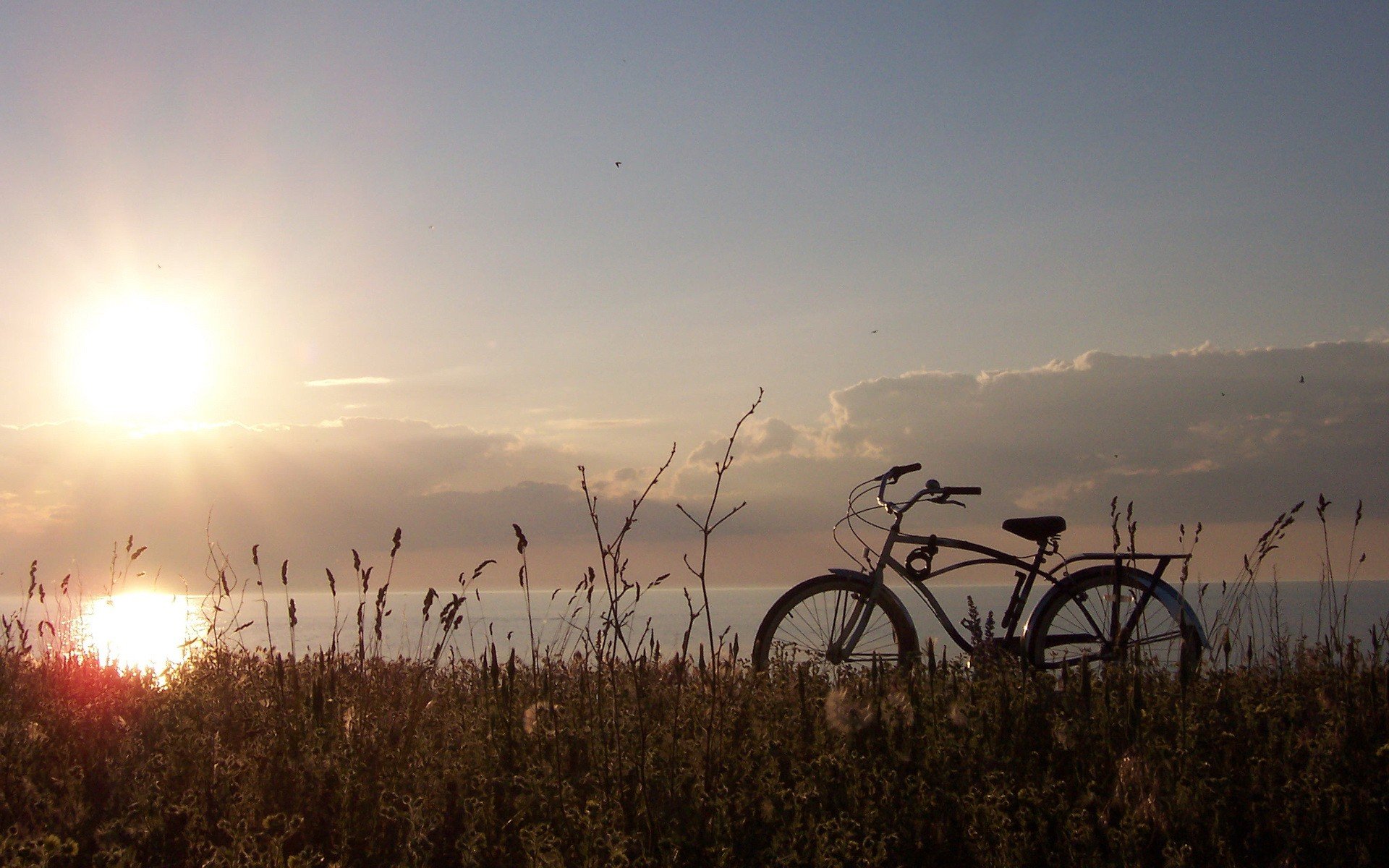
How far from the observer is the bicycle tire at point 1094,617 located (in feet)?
24.1

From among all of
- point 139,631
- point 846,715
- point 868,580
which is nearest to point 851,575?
point 868,580

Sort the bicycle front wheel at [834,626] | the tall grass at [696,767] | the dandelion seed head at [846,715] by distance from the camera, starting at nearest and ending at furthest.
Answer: the tall grass at [696,767]
the dandelion seed head at [846,715]
the bicycle front wheel at [834,626]

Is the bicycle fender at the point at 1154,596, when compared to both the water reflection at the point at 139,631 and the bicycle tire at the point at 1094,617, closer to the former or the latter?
the bicycle tire at the point at 1094,617

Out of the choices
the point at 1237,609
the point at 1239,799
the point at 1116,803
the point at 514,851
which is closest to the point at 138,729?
the point at 514,851

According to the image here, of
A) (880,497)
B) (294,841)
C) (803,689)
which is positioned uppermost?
(880,497)

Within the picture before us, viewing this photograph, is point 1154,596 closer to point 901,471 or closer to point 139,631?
point 901,471

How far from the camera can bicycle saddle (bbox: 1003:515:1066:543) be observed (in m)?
7.78

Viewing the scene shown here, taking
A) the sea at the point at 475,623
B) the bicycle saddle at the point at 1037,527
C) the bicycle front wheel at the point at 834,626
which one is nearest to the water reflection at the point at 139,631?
the sea at the point at 475,623

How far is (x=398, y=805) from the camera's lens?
14.3 ft

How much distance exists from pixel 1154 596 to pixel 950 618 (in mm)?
1510

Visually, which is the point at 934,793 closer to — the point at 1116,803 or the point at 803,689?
the point at 1116,803

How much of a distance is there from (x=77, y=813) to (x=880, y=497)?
5.89 meters

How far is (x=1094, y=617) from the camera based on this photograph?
7664mm

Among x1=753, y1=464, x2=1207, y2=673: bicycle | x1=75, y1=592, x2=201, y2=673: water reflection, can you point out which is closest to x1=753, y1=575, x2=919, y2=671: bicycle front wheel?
x1=753, y1=464, x2=1207, y2=673: bicycle
